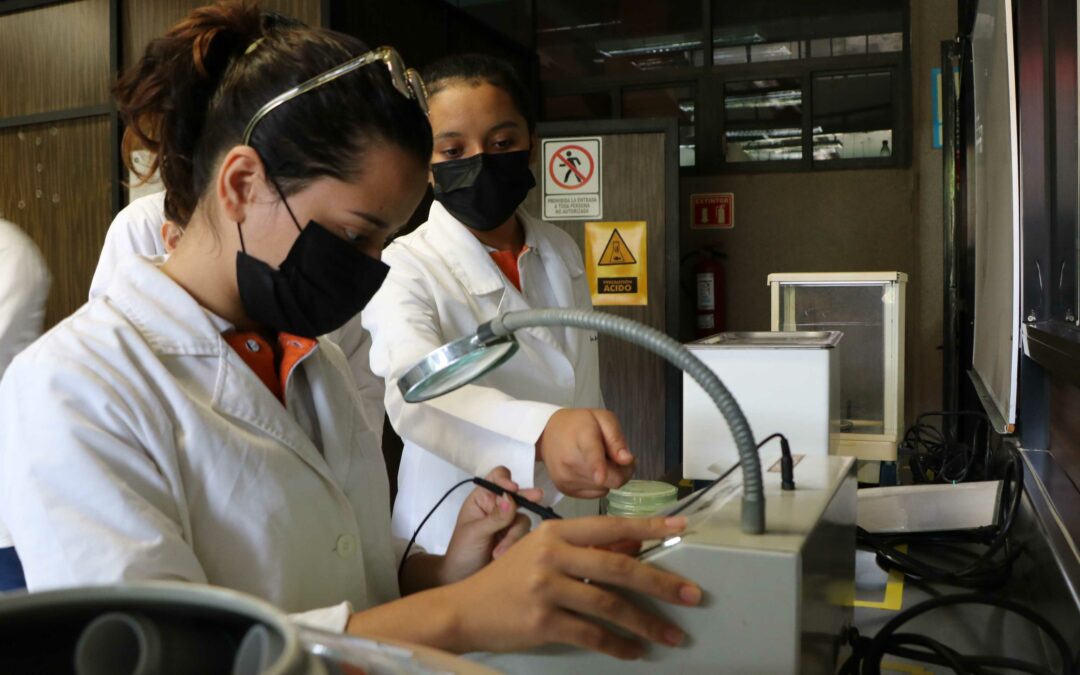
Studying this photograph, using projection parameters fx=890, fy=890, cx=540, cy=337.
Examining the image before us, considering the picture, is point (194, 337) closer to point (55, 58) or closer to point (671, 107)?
point (55, 58)

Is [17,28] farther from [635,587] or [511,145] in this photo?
[635,587]

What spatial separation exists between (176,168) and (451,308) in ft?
2.11

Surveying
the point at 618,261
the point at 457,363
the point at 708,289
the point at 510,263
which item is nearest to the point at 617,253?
the point at 618,261

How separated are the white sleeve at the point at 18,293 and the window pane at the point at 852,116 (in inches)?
155

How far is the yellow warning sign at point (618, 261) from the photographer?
3.51 m

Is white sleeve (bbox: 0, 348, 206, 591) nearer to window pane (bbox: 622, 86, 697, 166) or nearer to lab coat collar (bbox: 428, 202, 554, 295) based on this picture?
lab coat collar (bbox: 428, 202, 554, 295)

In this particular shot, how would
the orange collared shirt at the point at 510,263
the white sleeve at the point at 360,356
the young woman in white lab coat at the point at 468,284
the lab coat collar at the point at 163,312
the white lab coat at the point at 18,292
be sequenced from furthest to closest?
the white lab coat at the point at 18,292 < the white sleeve at the point at 360,356 < the orange collared shirt at the point at 510,263 < the young woman in white lab coat at the point at 468,284 < the lab coat collar at the point at 163,312

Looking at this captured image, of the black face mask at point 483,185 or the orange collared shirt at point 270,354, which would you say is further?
the black face mask at point 483,185

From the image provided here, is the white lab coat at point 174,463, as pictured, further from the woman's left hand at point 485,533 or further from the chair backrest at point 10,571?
the chair backrest at point 10,571

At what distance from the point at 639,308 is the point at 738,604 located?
9.72 ft

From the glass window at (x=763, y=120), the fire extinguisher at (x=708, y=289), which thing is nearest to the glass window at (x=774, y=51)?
the glass window at (x=763, y=120)

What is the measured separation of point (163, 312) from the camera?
33.3 inches

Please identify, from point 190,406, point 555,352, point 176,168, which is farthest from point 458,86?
point 190,406

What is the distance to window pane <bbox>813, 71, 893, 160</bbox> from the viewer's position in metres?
4.76
